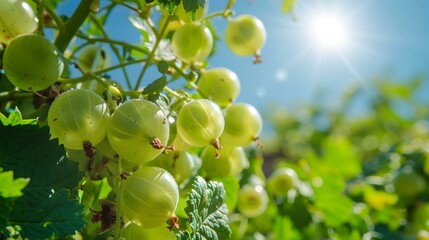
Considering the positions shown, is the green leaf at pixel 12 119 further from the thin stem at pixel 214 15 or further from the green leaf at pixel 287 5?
the green leaf at pixel 287 5

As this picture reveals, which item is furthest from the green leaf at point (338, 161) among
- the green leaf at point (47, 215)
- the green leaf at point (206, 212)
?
the green leaf at point (47, 215)

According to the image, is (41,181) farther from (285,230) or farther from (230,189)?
(285,230)

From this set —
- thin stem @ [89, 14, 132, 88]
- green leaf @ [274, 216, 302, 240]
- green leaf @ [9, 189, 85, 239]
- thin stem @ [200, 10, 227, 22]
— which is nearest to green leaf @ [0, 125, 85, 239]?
green leaf @ [9, 189, 85, 239]

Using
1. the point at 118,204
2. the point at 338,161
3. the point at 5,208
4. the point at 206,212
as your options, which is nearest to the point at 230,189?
the point at 206,212

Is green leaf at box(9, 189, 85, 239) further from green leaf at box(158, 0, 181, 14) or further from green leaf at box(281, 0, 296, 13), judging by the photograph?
green leaf at box(281, 0, 296, 13)

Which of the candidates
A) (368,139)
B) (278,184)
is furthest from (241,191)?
(368,139)

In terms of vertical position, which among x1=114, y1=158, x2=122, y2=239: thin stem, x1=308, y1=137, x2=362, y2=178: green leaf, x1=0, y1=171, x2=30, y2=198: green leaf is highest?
x1=308, y1=137, x2=362, y2=178: green leaf

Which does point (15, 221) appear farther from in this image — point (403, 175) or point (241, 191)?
point (403, 175)
